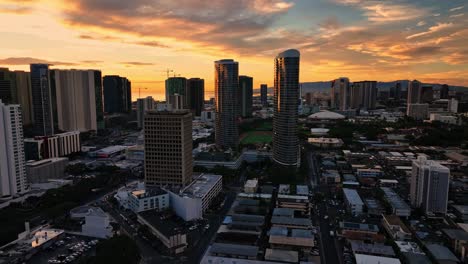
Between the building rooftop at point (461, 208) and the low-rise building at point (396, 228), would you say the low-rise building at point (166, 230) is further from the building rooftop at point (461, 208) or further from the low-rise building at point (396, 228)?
the building rooftop at point (461, 208)

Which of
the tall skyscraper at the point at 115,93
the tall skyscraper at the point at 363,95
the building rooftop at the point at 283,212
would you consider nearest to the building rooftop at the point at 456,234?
the building rooftop at the point at 283,212

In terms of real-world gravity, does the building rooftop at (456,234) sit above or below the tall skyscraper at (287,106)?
below

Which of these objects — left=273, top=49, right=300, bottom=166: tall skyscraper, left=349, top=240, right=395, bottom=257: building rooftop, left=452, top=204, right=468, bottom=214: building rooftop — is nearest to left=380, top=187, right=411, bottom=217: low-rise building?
left=452, top=204, right=468, bottom=214: building rooftop

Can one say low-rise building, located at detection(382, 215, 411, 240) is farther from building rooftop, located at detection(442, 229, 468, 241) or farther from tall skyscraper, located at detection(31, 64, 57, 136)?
tall skyscraper, located at detection(31, 64, 57, 136)

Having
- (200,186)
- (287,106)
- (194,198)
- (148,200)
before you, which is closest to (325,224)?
(194,198)

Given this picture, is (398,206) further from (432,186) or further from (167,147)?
(167,147)

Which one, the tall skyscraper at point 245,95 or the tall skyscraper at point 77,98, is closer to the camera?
the tall skyscraper at point 77,98
